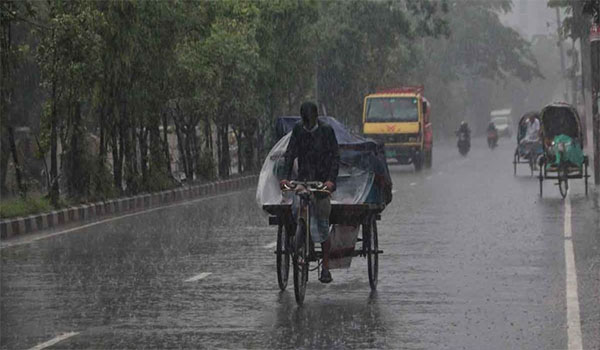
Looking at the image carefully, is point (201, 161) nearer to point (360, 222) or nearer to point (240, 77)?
point (240, 77)

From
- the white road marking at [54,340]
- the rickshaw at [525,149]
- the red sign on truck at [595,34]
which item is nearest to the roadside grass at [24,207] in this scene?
the white road marking at [54,340]

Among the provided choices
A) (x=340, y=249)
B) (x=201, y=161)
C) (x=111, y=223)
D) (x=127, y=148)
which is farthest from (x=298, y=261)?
(x=201, y=161)

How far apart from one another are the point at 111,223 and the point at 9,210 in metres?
1.79

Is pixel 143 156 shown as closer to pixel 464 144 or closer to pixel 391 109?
pixel 391 109

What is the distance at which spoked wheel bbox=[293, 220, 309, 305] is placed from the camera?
12.9 m

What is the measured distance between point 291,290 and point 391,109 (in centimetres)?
4102

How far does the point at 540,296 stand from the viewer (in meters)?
13.4

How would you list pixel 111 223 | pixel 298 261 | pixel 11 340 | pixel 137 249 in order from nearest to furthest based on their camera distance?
1. pixel 11 340
2. pixel 298 261
3. pixel 137 249
4. pixel 111 223

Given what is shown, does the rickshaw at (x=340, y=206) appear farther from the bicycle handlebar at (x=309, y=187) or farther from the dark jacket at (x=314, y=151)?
the dark jacket at (x=314, y=151)

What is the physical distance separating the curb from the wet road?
50.8 inches

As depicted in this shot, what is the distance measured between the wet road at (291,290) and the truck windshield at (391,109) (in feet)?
98.9

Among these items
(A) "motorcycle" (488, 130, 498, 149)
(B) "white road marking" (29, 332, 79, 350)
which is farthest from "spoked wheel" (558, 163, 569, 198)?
(A) "motorcycle" (488, 130, 498, 149)

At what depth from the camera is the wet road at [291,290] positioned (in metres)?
11.2

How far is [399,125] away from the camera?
178 feet
